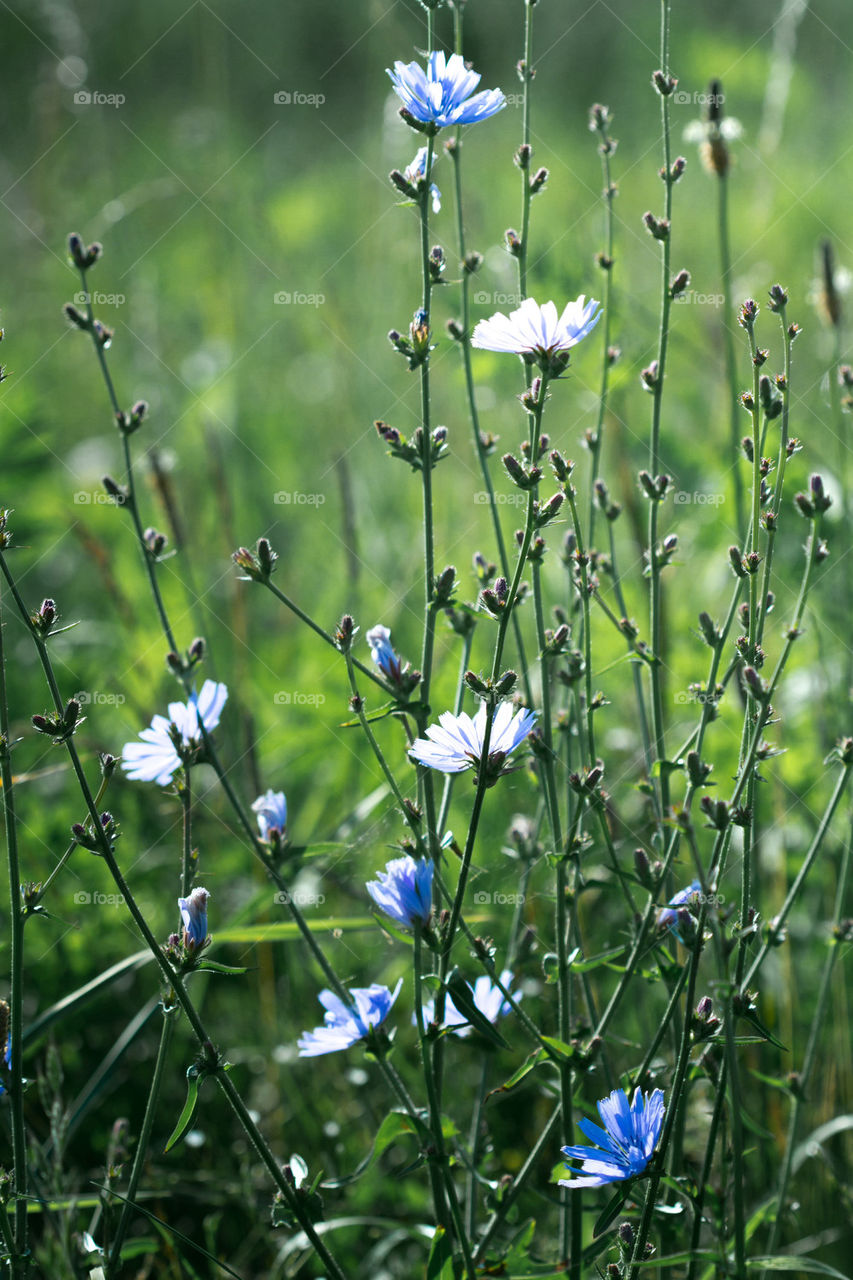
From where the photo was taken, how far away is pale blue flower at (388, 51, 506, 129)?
4.91ft

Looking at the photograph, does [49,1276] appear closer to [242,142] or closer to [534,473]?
[534,473]

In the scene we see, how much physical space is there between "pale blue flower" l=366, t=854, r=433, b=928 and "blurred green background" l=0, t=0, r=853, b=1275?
20.9 inches

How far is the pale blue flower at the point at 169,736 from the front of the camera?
165cm

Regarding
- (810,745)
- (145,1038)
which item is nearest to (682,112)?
(810,745)

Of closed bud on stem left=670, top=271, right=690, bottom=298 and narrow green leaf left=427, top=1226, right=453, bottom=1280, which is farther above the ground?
closed bud on stem left=670, top=271, right=690, bottom=298

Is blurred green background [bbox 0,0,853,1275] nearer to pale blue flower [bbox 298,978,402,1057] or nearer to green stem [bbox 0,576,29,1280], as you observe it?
green stem [bbox 0,576,29,1280]

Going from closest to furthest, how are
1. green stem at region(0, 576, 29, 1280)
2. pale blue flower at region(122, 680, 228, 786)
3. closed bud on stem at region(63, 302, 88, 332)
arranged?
green stem at region(0, 576, 29, 1280)
pale blue flower at region(122, 680, 228, 786)
closed bud on stem at region(63, 302, 88, 332)

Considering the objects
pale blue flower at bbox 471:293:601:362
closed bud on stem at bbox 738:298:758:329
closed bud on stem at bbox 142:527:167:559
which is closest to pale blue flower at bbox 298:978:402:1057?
closed bud on stem at bbox 142:527:167:559

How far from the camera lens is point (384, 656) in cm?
154

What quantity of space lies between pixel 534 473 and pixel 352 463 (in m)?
2.98

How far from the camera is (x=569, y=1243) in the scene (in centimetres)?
161

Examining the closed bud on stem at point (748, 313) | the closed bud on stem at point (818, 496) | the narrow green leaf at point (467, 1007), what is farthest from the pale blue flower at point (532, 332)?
the narrow green leaf at point (467, 1007)

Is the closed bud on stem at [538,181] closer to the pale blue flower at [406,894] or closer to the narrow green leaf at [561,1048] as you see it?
the pale blue flower at [406,894]

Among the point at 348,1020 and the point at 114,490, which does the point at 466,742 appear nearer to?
the point at 348,1020
